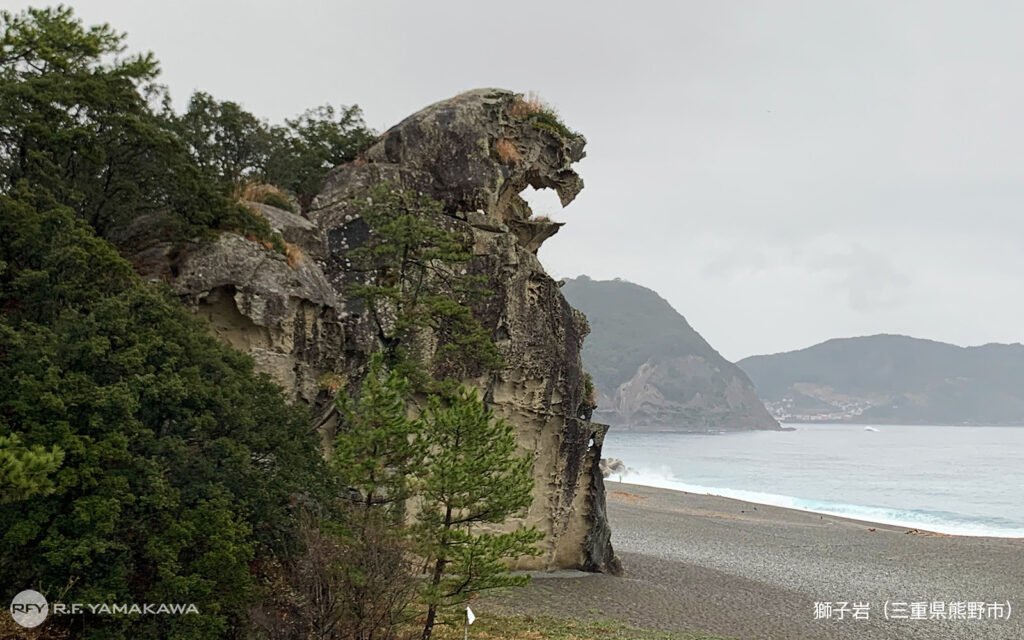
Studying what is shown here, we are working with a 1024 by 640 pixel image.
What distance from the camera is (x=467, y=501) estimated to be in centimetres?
1062

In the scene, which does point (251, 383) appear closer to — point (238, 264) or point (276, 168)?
point (238, 264)

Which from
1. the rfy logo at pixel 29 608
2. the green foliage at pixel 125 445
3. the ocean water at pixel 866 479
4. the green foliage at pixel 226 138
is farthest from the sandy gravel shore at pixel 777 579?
the ocean water at pixel 866 479

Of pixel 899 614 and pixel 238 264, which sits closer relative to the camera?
pixel 238 264

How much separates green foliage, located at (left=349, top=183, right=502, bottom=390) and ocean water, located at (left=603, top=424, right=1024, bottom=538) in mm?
45652

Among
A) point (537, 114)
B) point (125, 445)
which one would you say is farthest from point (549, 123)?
point (125, 445)

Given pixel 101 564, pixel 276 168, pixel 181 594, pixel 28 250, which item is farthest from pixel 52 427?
pixel 276 168

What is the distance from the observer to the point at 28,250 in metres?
10.2

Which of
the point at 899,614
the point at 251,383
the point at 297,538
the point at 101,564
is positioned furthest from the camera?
the point at 899,614

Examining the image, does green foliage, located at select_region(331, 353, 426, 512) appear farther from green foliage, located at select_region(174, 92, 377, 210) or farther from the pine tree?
green foliage, located at select_region(174, 92, 377, 210)

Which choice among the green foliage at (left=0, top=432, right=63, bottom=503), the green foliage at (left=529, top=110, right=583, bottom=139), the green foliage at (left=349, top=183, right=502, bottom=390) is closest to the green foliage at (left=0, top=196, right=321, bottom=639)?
the green foliage at (left=0, top=432, right=63, bottom=503)

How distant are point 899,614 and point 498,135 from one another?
1906cm

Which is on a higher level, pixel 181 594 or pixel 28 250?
pixel 28 250

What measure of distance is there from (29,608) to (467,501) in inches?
219

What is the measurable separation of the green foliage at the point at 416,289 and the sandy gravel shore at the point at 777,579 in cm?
639
